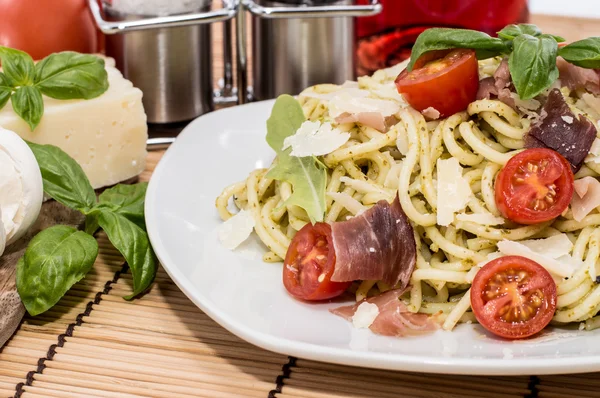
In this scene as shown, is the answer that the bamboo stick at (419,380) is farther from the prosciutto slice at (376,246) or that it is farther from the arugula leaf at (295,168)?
the arugula leaf at (295,168)

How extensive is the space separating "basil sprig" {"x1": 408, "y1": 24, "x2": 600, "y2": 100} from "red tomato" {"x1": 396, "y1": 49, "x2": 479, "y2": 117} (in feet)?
0.15

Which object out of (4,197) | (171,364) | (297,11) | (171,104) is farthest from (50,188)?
(297,11)

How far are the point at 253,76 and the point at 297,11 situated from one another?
584mm

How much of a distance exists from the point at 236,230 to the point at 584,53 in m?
1.12

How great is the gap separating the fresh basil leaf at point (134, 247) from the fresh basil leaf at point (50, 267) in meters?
0.09

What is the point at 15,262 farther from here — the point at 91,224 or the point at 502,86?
the point at 502,86

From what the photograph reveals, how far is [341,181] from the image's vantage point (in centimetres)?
257

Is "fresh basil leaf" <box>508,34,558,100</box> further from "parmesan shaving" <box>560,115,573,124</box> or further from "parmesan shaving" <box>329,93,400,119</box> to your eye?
"parmesan shaving" <box>329,93,400,119</box>

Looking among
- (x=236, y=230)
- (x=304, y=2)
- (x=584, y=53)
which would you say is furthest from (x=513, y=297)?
(x=304, y=2)

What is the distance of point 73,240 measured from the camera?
2408mm

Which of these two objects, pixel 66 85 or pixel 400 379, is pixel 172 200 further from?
pixel 400 379

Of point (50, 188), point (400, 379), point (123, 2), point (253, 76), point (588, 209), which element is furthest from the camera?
point (253, 76)

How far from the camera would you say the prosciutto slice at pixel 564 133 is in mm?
2246

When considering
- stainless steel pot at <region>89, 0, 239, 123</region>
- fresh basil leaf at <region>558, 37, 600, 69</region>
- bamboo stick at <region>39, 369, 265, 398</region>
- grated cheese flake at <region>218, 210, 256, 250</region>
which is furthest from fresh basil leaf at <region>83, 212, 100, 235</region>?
fresh basil leaf at <region>558, 37, 600, 69</region>
